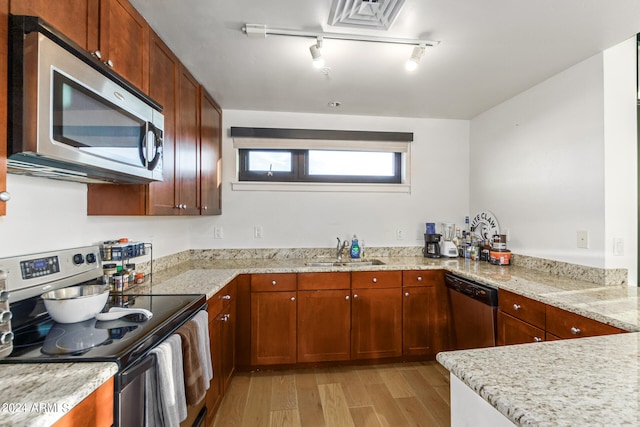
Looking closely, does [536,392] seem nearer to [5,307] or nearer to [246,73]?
[5,307]

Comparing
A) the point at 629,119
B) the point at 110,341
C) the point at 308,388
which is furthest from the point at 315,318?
the point at 629,119

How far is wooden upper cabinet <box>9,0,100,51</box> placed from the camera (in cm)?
89

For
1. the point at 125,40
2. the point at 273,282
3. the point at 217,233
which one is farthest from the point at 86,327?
the point at 217,233

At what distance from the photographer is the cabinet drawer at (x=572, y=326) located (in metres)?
1.35

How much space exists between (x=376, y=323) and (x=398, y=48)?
2063 mm

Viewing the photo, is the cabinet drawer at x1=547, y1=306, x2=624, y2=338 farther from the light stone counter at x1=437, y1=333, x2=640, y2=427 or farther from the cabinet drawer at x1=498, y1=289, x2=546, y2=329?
the light stone counter at x1=437, y1=333, x2=640, y2=427

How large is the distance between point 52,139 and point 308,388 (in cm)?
218

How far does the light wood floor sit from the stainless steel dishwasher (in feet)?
1.23

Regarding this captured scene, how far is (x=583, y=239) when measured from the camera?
2.00 m

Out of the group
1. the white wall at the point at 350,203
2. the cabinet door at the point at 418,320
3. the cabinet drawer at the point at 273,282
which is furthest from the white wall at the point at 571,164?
the cabinet drawer at the point at 273,282

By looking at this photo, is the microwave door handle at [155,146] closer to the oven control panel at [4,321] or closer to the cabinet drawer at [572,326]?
the oven control panel at [4,321]

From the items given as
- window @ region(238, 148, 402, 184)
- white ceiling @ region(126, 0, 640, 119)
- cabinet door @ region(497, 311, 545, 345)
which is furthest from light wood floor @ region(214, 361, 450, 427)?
white ceiling @ region(126, 0, 640, 119)

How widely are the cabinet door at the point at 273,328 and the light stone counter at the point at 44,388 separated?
1.60 metres

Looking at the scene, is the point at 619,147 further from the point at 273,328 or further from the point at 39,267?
the point at 39,267
